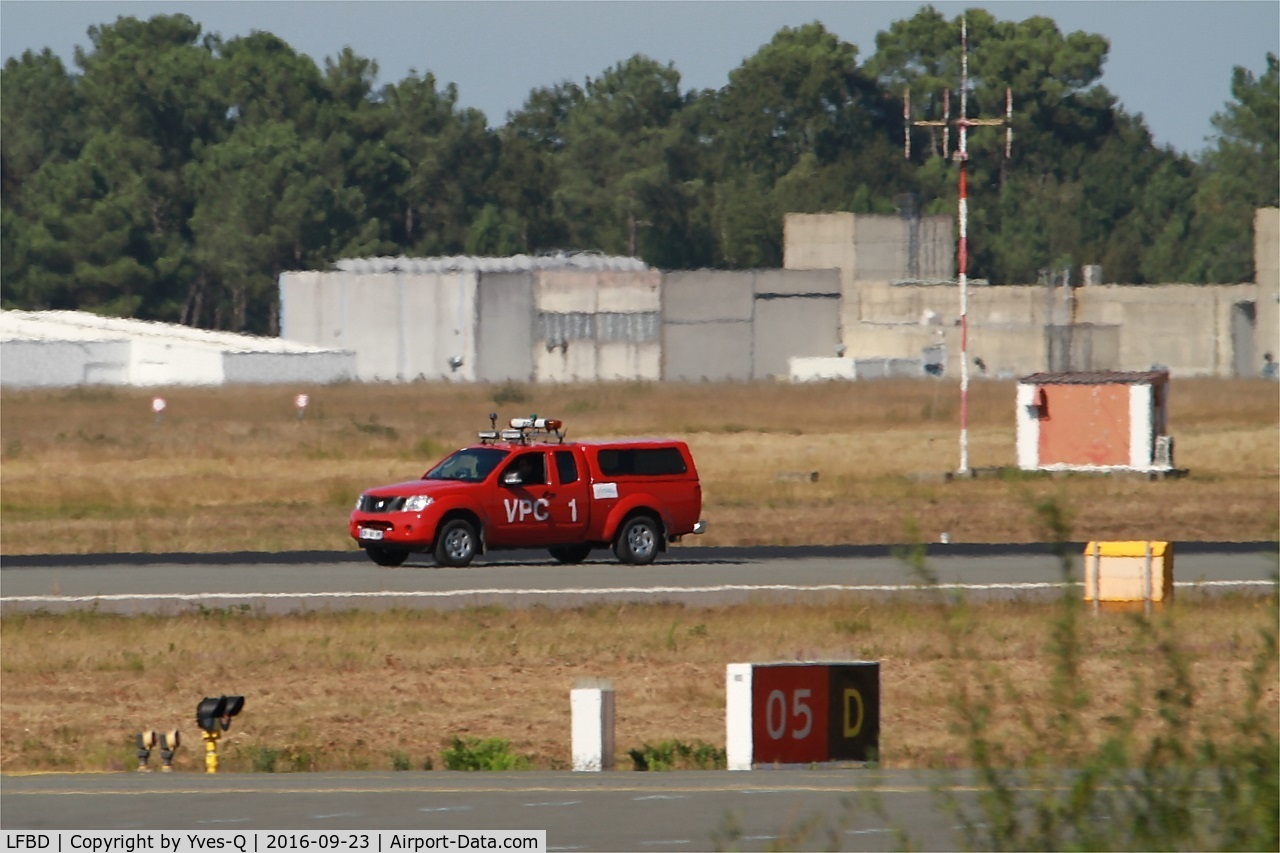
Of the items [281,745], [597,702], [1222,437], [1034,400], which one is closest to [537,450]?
[281,745]

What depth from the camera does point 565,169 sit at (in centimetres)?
17950

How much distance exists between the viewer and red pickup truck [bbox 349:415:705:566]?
3144 centimetres

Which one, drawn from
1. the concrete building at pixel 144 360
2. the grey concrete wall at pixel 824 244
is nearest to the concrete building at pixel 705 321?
the concrete building at pixel 144 360

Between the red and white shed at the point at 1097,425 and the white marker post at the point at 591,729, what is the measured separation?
36489 millimetres

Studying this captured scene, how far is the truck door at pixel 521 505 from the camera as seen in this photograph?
31656 mm

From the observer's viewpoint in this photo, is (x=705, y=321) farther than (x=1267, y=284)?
Yes

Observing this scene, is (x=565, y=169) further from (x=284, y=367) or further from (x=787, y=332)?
(x=284, y=367)

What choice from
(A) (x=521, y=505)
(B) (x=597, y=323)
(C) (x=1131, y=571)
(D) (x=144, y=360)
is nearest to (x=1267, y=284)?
(B) (x=597, y=323)

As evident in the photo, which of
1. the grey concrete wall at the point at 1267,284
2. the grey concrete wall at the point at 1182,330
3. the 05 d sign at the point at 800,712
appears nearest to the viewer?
the 05 d sign at the point at 800,712

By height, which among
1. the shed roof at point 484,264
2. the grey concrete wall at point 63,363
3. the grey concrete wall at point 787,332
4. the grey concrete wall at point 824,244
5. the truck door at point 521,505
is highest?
the grey concrete wall at point 824,244

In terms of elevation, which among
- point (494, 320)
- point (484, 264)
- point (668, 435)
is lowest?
point (668, 435)

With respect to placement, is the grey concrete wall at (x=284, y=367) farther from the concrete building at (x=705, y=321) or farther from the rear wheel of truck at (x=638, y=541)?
the rear wheel of truck at (x=638, y=541)

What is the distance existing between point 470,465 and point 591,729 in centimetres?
1716

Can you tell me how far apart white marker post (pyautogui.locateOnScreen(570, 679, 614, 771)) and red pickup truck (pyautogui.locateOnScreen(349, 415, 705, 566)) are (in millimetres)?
15563
